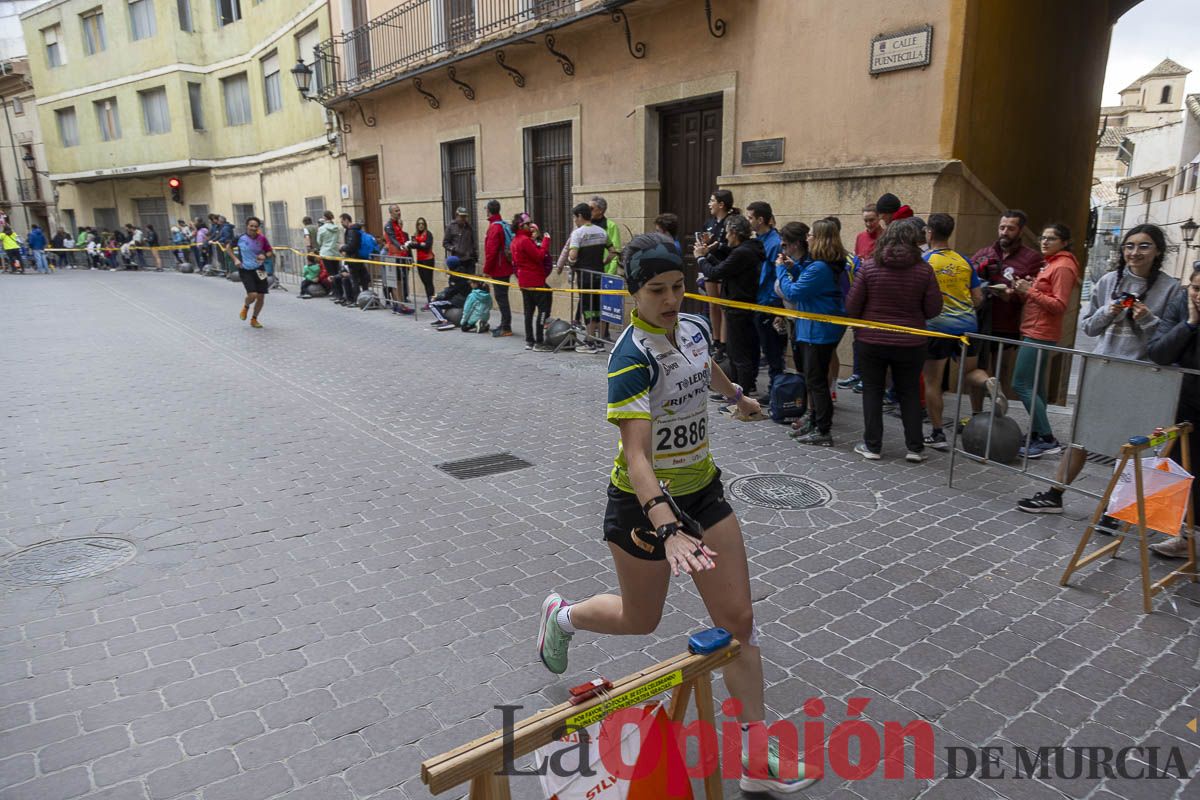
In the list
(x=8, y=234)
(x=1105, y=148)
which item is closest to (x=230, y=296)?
(x=8, y=234)

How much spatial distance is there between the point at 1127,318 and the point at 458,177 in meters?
15.1

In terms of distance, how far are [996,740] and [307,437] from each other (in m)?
Answer: 6.40

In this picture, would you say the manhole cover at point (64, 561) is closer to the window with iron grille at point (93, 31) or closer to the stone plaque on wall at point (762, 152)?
the stone plaque on wall at point (762, 152)

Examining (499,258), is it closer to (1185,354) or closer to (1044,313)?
(1044,313)

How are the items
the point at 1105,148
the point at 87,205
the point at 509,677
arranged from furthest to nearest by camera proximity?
1. the point at 1105,148
2. the point at 87,205
3. the point at 509,677

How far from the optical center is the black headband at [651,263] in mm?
2682

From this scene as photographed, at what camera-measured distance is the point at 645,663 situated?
3.67 m

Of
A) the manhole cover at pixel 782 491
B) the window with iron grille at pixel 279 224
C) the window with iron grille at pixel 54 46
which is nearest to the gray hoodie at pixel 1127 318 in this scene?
the manhole cover at pixel 782 491

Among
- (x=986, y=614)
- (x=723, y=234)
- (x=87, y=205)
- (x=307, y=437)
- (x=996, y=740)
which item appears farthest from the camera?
(x=87, y=205)

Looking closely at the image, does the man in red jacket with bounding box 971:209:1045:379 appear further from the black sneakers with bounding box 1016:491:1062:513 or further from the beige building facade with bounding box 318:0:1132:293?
the black sneakers with bounding box 1016:491:1062:513

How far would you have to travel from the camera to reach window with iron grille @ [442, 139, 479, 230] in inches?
680

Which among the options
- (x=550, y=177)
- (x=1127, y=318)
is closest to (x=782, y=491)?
(x=1127, y=318)

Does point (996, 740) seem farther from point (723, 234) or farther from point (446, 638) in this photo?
point (723, 234)

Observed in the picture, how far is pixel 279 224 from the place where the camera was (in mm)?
27797
